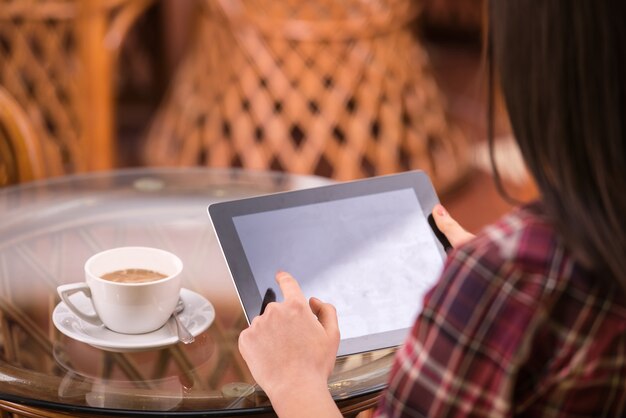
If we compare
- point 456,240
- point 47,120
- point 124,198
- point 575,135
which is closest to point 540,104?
point 575,135

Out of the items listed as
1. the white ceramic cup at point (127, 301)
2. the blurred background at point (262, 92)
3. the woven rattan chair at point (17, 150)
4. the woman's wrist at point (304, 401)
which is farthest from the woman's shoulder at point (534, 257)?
the blurred background at point (262, 92)

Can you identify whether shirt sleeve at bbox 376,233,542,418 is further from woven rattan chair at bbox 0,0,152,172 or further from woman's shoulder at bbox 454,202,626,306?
woven rattan chair at bbox 0,0,152,172

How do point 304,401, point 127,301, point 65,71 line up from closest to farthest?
point 304,401 → point 127,301 → point 65,71

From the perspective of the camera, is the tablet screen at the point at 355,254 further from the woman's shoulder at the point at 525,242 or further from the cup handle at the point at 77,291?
the woman's shoulder at the point at 525,242

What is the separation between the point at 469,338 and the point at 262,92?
5.53 ft

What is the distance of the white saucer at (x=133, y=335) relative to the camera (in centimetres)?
74

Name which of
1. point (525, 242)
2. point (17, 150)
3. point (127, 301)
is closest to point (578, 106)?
point (525, 242)

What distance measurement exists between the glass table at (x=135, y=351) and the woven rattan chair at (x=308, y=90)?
95cm

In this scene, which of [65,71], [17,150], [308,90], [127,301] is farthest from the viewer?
[65,71]

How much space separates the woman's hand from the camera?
25.0 inches

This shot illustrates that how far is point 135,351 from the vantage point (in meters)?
0.75

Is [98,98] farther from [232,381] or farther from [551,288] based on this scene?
[551,288]

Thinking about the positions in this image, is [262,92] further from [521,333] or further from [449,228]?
[521,333]

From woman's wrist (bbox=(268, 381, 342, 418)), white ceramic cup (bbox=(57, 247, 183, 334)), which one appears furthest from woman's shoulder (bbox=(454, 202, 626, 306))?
white ceramic cup (bbox=(57, 247, 183, 334))
